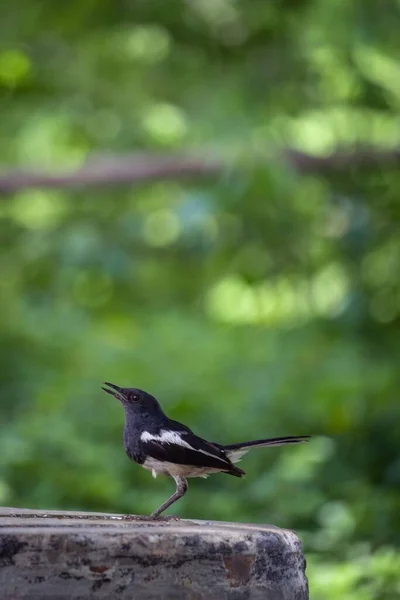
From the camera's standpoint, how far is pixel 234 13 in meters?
8.88

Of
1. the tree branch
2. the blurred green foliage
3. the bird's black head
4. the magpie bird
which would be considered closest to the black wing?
the magpie bird

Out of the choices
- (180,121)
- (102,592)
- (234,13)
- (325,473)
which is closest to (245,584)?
(102,592)

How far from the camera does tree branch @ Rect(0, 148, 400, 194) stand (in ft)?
28.3

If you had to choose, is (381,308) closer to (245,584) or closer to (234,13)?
(234,13)

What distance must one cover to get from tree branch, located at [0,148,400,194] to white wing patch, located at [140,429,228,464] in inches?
196

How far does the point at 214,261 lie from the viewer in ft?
28.7

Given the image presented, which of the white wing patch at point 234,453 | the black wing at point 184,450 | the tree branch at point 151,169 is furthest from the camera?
the tree branch at point 151,169

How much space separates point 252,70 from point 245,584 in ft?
23.0

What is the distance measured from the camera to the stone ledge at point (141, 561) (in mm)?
2676

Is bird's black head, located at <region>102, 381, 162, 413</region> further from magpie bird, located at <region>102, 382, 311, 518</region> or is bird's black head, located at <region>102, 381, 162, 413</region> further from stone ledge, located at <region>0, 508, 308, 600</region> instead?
stone ledge, located at <region>0, 508, 308, 600</region>

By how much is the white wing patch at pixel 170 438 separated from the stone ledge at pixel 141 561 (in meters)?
0.55

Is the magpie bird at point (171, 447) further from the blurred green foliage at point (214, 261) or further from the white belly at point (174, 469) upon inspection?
the blurred green foliage at point (214, 261)

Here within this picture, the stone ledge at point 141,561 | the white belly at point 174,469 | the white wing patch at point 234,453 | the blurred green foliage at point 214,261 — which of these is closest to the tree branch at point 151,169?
the blurred green foliage at point 214,261

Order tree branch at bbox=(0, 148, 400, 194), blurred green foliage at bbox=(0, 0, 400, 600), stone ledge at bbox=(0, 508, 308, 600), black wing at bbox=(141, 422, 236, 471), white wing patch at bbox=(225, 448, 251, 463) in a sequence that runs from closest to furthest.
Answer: stone ledge at bbox=(0, 508, 308, 600)
black wing at bbox=(141, 422, 236, 471)
white wing patch at bbox=(225, 448, 251, 463)
blurred green foliage at bbox=(0, 0, 400, 600)
tree branch at bbox=(0, 148, 400, 194)
